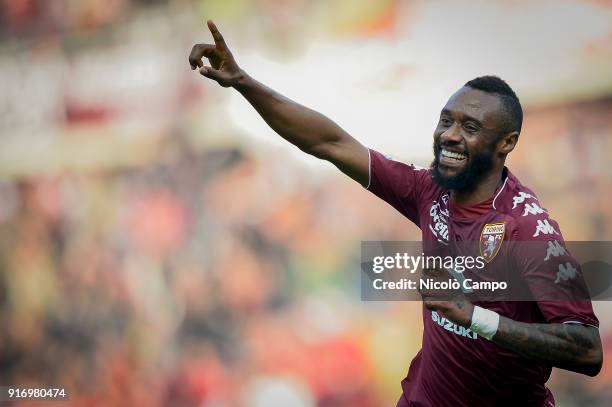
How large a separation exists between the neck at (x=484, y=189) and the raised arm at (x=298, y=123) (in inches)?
18.2

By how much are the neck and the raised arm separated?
18.2 inches

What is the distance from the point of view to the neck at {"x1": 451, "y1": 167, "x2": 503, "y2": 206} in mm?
3240

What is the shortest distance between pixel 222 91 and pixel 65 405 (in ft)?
8.36

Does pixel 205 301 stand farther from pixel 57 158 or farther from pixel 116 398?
pixel 57 158

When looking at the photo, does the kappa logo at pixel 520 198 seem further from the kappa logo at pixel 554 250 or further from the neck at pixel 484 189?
the kappa logo at pixel 554 250

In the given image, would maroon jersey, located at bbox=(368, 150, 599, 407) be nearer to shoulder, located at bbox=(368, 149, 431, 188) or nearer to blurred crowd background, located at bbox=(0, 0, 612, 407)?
shoulder, located at bbox=(368, 149, 431, 188)

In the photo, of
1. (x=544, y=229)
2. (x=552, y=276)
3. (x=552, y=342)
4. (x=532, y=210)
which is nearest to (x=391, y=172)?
(x=532, y=210)

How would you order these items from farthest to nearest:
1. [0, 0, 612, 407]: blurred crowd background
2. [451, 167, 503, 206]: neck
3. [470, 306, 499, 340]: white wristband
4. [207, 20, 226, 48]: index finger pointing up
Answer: [0, 0, 612, 407]: blurred crowd background < [451, 167, 503, 206]: neck < [207, 20, 226, 48]: index finger pointing up < [470, 306, 499, 340]: white wristband

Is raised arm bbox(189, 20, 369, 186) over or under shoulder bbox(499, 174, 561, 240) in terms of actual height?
over

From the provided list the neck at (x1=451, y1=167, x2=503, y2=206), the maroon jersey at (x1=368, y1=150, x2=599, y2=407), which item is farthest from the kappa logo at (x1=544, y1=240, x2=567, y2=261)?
the neck at (x1=451, y1=167, x2=503, y2=206)

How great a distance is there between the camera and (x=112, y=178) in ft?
19.2

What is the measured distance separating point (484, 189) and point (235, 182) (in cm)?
248

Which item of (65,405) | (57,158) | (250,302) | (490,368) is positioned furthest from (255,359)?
(490,368)

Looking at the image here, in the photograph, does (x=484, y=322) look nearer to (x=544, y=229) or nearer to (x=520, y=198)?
(x=544, y=229)
